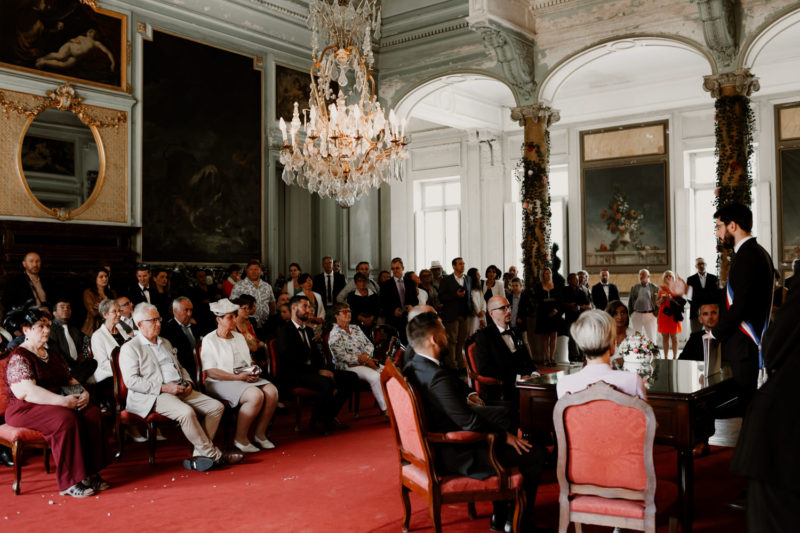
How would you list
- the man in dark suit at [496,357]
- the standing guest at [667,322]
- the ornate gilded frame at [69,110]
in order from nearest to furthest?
the man in dark suit at [496,357] < the ornate gilded frame at [69,110] < the standing guest at [667,322]

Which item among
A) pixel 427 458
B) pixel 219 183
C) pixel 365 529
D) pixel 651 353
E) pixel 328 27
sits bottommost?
pixel 365 529

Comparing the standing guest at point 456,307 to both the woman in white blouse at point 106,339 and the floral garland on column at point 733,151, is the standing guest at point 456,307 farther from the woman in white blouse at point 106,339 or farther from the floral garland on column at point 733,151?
the woman in white blouse at point 106,339

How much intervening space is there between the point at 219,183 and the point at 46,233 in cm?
266

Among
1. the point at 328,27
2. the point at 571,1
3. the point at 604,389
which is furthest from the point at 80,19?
the point at 604,389

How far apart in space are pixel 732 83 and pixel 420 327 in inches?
289

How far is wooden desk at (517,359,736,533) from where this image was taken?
3824mm

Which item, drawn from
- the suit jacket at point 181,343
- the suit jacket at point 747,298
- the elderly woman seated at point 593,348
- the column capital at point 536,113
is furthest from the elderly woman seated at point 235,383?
the column capital at point 536,113

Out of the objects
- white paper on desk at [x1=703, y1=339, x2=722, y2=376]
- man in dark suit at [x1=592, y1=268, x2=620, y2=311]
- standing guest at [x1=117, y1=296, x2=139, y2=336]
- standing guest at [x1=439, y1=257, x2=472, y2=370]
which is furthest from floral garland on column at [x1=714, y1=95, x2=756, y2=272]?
standing guest at [x1=117, y1=296, x2=139, y2=336]

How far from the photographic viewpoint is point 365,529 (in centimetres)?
416

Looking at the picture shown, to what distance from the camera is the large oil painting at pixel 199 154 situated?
9781mm

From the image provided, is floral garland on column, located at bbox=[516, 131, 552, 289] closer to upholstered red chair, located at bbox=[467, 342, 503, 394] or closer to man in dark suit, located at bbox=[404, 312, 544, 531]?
upholstered red chair, located at bbox=[467, 342, 503, 394]

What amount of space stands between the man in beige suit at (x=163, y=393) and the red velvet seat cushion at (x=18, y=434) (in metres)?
0.74

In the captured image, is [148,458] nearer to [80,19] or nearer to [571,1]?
[80,19]

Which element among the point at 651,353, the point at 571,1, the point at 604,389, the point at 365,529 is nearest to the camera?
the point at 604,389
